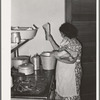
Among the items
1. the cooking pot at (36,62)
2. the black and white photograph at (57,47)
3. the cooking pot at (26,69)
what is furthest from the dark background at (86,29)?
the cooking pot at (26,69)

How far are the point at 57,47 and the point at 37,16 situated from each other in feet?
2.10

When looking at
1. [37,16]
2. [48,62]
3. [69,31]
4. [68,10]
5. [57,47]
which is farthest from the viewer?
[37,16]

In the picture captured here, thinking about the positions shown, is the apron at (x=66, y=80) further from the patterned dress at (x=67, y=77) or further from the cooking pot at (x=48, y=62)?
the cooking pot at (x=48, y=62)

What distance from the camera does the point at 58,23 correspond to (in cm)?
304

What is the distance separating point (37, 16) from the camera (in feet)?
9.85

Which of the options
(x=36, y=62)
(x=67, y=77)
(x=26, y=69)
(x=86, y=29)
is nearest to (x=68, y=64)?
(x=67, y=77)

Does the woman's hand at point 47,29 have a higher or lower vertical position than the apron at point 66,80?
higher

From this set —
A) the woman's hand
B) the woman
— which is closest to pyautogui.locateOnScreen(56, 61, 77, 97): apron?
the woman

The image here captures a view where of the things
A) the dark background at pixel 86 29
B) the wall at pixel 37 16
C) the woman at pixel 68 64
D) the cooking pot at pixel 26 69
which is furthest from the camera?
the wall at pixel 37 16

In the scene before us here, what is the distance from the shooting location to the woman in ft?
7.33

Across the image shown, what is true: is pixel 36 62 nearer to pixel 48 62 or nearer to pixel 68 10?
pixel 48 62

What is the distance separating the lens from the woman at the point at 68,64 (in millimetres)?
2234

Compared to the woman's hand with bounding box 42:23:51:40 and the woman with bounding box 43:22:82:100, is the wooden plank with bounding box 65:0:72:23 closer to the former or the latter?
the woman's hand with bounding box 42:23:51:40
